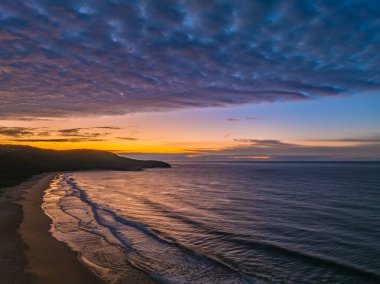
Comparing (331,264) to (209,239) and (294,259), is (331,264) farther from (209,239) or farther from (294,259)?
(209,239)

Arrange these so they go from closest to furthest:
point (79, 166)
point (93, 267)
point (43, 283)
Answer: point (43, 283), point (93, 267), point (79, 166)

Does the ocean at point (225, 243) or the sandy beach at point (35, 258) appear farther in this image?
the ocean at point (225, 243)

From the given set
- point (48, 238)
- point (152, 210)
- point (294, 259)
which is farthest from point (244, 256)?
point (152, 210)

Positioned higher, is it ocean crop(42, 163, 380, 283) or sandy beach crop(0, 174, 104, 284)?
sandy beach crop(0, 174, 104, 284)

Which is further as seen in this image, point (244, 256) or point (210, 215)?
point (210, 215)

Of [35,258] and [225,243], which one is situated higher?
[35,258]

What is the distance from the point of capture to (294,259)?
53.4ft

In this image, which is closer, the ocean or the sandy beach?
the sandy beach

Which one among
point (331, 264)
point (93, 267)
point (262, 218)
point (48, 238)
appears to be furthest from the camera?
point (262, 218)

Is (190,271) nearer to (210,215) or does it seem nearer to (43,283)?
(43,283)

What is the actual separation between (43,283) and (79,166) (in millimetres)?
196413

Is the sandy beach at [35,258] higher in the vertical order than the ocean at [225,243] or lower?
higher

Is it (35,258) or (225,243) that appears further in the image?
(225,243)

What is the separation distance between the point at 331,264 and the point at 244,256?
13.7ft
